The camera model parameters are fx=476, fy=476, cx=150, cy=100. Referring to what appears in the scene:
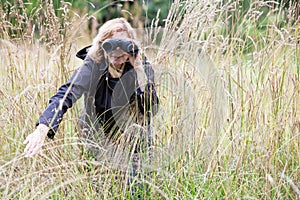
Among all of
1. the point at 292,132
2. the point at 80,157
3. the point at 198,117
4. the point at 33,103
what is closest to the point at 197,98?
the point at 198,117

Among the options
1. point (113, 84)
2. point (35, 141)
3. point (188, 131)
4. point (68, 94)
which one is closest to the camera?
point (35, 141)

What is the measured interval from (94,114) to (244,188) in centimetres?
85

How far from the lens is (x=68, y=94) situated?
7.30ft

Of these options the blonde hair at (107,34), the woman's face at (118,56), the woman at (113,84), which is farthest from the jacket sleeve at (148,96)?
the blonde hair at (107,34)

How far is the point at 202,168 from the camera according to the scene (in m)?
2.28

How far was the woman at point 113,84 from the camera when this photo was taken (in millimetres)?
2287

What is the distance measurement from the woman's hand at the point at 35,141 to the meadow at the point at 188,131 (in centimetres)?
12

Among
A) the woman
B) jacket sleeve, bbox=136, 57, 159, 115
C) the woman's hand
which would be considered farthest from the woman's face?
the woman's hand

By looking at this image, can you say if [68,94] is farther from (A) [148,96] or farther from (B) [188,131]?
(B) [188,131]

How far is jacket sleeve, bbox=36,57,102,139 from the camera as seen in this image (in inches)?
80.3

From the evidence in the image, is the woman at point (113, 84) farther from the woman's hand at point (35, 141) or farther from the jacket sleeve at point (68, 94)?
the woman's hand at point (35, 141)

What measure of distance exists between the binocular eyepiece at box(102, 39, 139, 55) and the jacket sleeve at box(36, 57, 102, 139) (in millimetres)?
155

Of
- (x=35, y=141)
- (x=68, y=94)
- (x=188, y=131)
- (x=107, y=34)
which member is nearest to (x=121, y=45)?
(x=107, y=34)

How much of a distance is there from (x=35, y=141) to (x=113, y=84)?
702mm
